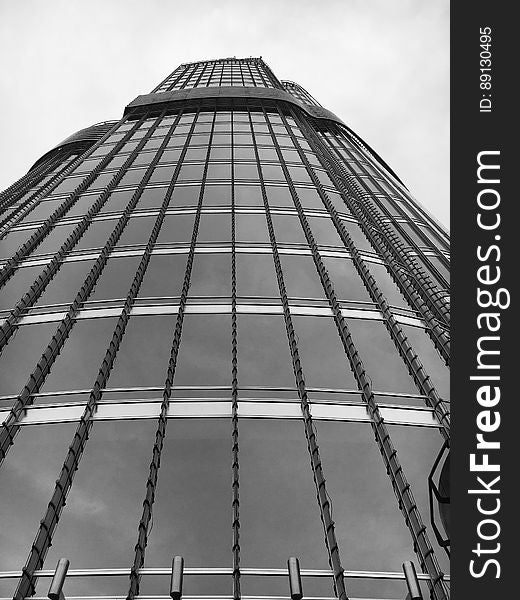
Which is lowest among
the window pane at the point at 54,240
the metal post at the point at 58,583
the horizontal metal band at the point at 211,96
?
the metal post at the point at 58,583

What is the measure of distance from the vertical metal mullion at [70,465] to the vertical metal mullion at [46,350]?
1.47 metres

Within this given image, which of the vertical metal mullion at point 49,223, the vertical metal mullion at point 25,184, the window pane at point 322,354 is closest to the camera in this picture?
the window pane at point 322,354

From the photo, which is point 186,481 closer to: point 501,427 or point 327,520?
point 327,520

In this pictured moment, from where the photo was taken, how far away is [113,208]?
27.5 metres

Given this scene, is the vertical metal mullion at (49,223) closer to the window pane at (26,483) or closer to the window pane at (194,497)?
the window pane at (26,483)

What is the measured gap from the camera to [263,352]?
687 inches

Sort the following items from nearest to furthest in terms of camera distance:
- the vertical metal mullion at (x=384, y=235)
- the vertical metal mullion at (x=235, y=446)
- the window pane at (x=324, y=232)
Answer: the vertical metal mullion at (x=235, y=446) → the vertical metal mullion at (x=384, y=235) → the window pane at (x=324, y=232)

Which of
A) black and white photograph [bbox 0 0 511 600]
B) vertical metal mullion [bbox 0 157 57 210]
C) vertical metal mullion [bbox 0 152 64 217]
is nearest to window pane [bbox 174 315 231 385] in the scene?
black and white photograph [bbox 0 0 511 600]

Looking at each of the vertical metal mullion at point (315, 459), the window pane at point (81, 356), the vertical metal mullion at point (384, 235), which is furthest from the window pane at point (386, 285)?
the window pane at point (81, 356)

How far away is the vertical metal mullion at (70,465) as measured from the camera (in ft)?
36.9

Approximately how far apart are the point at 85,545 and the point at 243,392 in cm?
533

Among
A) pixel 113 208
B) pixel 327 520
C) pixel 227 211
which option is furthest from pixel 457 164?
pixel 113 208

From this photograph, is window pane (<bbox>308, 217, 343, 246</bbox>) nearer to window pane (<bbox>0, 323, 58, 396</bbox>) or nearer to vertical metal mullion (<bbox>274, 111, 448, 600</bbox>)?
vertical metal mullion (<bbox>274, 111, 448, 600</bbox>)

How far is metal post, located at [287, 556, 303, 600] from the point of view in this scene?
10.5 meters
